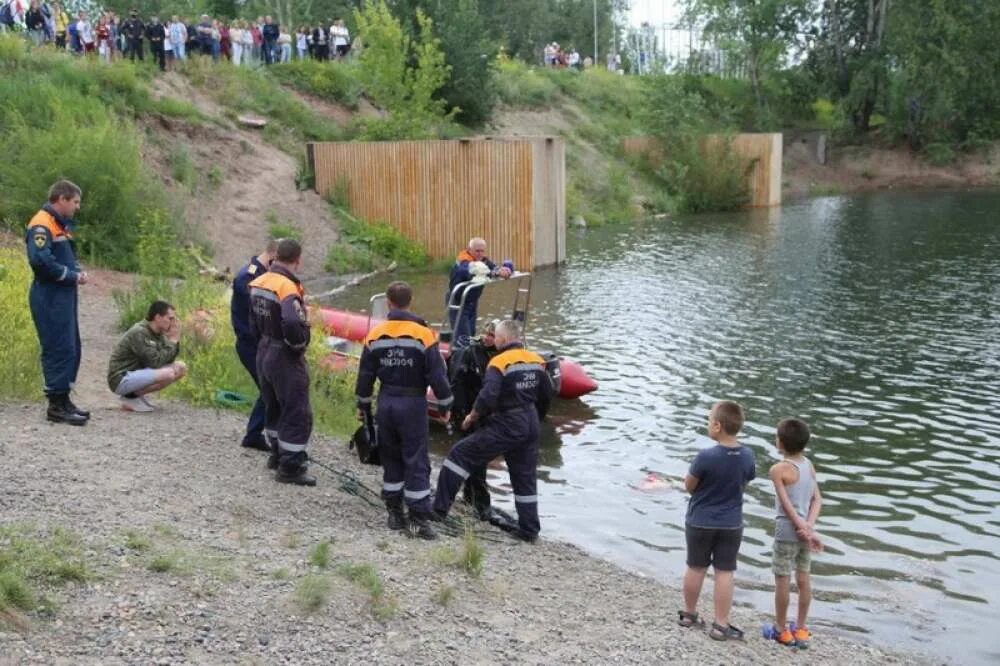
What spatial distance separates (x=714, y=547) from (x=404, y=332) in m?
2.70

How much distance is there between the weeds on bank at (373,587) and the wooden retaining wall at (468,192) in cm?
1840

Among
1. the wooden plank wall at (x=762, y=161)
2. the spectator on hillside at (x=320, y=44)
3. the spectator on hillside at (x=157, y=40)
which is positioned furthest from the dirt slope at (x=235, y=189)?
the wooden plank wall at (x=762, y=161)

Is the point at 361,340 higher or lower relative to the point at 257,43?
lower

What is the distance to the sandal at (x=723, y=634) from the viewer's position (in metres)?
7.07

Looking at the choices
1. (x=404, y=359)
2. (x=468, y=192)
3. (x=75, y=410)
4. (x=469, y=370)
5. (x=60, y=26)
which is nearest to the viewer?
(x=404, y=359)

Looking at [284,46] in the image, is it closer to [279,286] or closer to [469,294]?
[469,294]

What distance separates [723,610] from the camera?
7.08 metres

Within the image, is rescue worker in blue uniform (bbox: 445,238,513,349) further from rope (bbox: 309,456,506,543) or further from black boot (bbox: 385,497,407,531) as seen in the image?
black boot (bbox: 385,497,407,531)

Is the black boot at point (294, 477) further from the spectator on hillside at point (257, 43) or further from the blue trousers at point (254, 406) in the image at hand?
the spectator on hillside at point (257, 43)

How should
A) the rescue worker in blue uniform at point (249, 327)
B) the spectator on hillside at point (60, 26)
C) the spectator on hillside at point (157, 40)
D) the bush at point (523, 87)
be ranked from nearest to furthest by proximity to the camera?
the rescue worker in blue uniform at point (249, 327), the spectator on hillside at point (60, 26), the spectator on hillside at point (157, 40), the bush at point (523, 87)

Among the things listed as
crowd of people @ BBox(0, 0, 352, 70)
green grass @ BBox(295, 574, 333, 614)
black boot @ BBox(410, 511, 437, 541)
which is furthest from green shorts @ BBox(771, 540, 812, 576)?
crowd of people @ BBox(0, 0, 352, 70)

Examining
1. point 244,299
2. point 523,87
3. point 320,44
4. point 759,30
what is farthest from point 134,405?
point 759,30

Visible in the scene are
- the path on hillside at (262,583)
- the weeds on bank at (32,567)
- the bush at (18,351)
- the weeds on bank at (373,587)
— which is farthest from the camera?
the bush at (18,351)

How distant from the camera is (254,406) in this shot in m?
9.92
